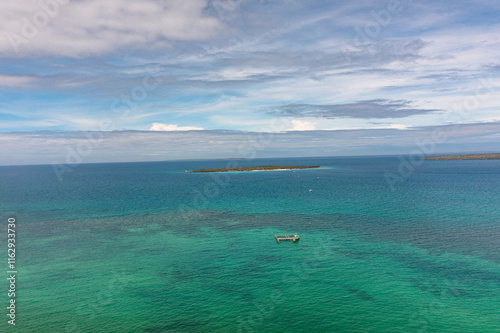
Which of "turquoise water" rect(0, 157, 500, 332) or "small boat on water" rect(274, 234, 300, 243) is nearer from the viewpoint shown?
"turquoise water" rect(0, 157, 500, 332)

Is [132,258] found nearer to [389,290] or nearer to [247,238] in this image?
[247,238]

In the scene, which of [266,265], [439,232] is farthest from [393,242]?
[266,265]

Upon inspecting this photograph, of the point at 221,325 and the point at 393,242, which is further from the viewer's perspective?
the point at 393,242

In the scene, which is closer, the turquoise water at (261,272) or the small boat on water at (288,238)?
the turquoise water at (261,272)

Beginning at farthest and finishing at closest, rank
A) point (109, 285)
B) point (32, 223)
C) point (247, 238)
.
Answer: point (32, 223) → point (247, 238) → point (109, 285)

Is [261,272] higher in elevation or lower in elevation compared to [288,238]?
lower

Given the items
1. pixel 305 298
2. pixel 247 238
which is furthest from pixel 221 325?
pixel 247 238

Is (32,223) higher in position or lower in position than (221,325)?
higher

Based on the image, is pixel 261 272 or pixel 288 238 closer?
pixel 261 272

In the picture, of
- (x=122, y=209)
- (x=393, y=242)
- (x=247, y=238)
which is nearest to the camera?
(x=393, y=242)
